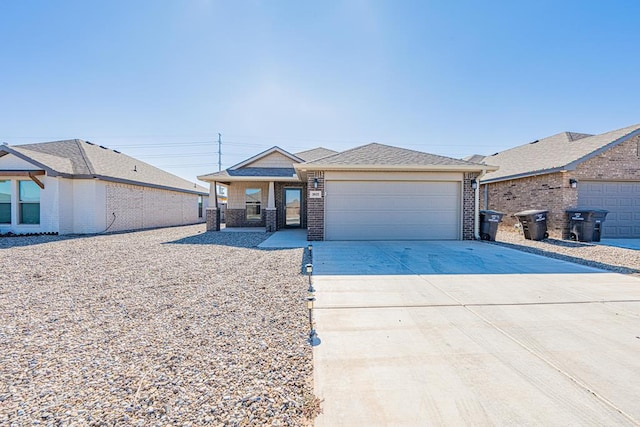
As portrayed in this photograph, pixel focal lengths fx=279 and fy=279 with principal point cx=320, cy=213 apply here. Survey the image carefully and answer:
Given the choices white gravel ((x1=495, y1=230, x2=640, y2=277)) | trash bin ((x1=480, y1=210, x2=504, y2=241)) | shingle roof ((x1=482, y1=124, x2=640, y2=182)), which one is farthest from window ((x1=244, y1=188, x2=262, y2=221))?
shingle roof ((x1=482, y1=124, x2=640, y2=182))

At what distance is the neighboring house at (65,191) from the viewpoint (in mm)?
12039

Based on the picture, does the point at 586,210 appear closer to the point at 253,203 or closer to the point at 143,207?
the point at 253,203

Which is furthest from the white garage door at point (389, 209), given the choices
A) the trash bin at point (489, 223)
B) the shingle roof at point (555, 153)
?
the shingle roof at point (555, 153)

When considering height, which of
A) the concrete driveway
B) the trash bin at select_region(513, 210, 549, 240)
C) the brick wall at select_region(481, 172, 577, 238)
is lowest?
the concrete driveway

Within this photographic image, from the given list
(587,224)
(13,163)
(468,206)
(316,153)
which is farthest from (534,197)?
(13,163)

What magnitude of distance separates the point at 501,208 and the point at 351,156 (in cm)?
895

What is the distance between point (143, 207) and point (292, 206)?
8633mm

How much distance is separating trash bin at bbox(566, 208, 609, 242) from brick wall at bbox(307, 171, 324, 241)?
→ 935 centimetres

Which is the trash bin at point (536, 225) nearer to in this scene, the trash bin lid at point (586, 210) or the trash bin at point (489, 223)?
the trash bin lid at point (586, 210)

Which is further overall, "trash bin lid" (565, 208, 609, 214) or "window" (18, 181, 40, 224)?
"window" (18, 181, 40, 224)

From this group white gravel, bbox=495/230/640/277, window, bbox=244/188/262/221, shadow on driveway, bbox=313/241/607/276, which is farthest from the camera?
window, bbox=244/188/262/221

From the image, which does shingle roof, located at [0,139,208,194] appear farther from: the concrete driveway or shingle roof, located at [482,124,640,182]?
shingle roof, located at [482,124,640,182]

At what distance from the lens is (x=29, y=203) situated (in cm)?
1230

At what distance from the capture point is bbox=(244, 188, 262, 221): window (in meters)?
15.6
